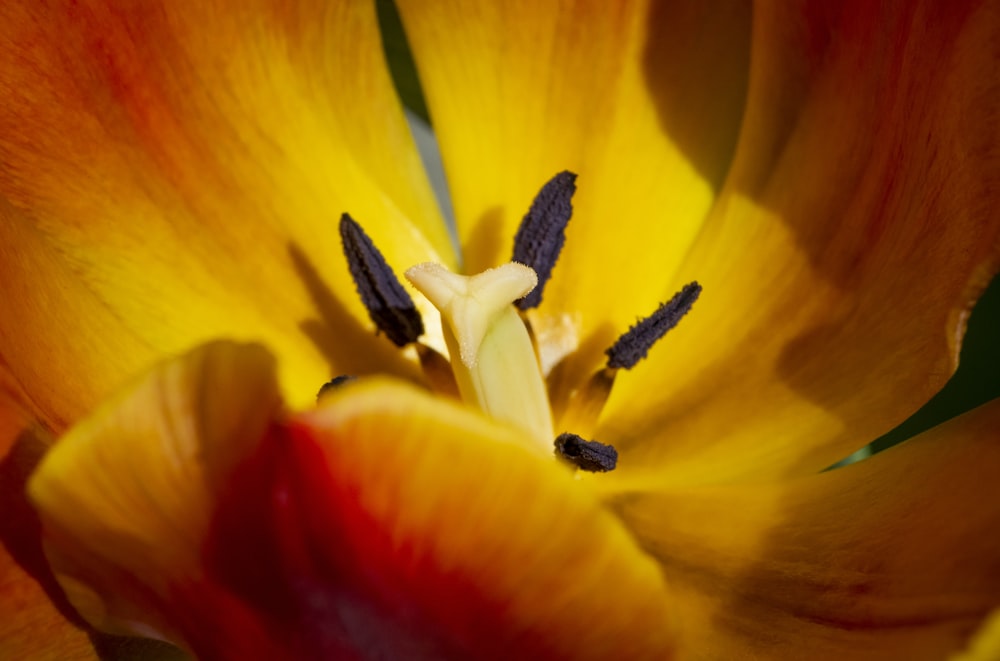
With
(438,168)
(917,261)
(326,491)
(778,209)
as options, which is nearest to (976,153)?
(917,261)

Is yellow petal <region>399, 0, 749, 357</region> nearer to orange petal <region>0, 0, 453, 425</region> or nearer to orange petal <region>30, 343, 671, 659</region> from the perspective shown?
orange petal <region>0, 0, 453, 425</region>

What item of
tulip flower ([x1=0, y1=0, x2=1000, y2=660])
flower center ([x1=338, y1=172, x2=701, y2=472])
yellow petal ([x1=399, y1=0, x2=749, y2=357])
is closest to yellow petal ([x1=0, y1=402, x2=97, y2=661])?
tulip flower ([x1=0, y1=0, x2=1000, y2=660])

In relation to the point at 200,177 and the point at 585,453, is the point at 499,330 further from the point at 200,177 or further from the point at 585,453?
the point at 200,177

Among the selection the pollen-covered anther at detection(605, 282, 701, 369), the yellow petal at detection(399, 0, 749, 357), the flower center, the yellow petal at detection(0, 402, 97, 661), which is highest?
the yellow petal at detection(399, 0, 749, 357)

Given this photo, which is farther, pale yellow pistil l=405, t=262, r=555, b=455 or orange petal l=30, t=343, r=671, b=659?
pale yellow pistil l=405, t=262, r=555, b=455

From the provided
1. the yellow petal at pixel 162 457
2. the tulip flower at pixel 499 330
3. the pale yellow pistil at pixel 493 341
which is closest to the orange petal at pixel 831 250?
the tulip flower at pixel 499 330

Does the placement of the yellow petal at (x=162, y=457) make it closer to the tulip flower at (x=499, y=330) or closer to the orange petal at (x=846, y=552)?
the tulip flower at (x=499, y=330)

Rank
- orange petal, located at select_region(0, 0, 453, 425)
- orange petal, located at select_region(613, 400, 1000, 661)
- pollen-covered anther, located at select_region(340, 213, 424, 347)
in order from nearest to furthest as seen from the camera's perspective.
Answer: orange petal, located at select_region(613, 400, 1000, 661), orange petal, located at select_region(0, 0, 453, 425), pollen-covered anther, located at select_region(340, 213, 424, 347)

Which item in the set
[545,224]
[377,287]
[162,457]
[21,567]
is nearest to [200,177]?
[377,287]
